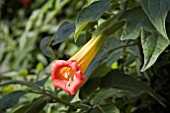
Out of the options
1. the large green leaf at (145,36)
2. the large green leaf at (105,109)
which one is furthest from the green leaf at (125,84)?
the large green leaf at (145,36)

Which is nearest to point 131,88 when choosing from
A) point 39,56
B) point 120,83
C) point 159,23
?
point 120,83

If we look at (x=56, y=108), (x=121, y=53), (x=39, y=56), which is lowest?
(x=39, y=56)

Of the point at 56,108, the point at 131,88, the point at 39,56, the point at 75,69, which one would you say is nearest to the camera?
the point at 75,69

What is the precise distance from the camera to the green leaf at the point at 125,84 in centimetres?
135

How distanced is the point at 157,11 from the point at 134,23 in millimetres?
99

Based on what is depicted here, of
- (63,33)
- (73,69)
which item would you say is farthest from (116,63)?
(73,69)

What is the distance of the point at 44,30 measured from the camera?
3.20 meters

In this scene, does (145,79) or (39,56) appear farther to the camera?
(39,56)

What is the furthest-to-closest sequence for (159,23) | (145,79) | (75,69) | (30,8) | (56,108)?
1. (30,8)
2. (56,108)
3. (145,79)
4. (75,69)
5. (159,23)

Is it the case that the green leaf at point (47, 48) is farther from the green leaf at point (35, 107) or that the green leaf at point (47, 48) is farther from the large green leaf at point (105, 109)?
the large green leaf at point (105, 109)

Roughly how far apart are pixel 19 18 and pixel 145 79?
2353 millimetres

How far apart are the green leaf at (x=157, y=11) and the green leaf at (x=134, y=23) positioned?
61 millimetres

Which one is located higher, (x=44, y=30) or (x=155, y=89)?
(x=155, y=89)

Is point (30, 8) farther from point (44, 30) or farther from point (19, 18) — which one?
point (44, 30)
